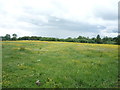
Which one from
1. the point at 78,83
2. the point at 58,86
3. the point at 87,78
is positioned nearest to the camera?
the point at 58,86

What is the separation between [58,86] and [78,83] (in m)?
1.57

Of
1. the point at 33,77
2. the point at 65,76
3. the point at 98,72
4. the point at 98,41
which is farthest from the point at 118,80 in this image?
the point at 98,41

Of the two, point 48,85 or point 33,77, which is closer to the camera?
point 48,85

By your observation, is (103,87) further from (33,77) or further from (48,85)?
(33,77)

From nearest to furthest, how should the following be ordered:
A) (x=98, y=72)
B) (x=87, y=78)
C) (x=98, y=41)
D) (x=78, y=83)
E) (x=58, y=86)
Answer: (x=58, y=86) → (x=78, y=83) → (x=87, y=78) → (x=98, y=72) → (x=98, y=41)

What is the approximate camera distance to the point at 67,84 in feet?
27.1

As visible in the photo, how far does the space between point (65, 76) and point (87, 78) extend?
169 centimetres

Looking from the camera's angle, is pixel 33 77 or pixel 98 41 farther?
pixel 98 41

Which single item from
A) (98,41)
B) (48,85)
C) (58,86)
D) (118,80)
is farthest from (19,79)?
(98,41)

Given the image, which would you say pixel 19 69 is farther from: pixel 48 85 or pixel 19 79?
pixel 48 85

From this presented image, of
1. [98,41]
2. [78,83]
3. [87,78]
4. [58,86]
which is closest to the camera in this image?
[58,86]

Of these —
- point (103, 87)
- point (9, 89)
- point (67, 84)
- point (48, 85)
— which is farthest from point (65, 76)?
point (9, 89)

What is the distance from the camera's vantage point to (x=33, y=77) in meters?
9.05

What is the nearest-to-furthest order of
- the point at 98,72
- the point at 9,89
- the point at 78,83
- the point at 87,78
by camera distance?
the point at 9,89 < the point at 78,83 < the point at 87,78 < the point at 98,72
